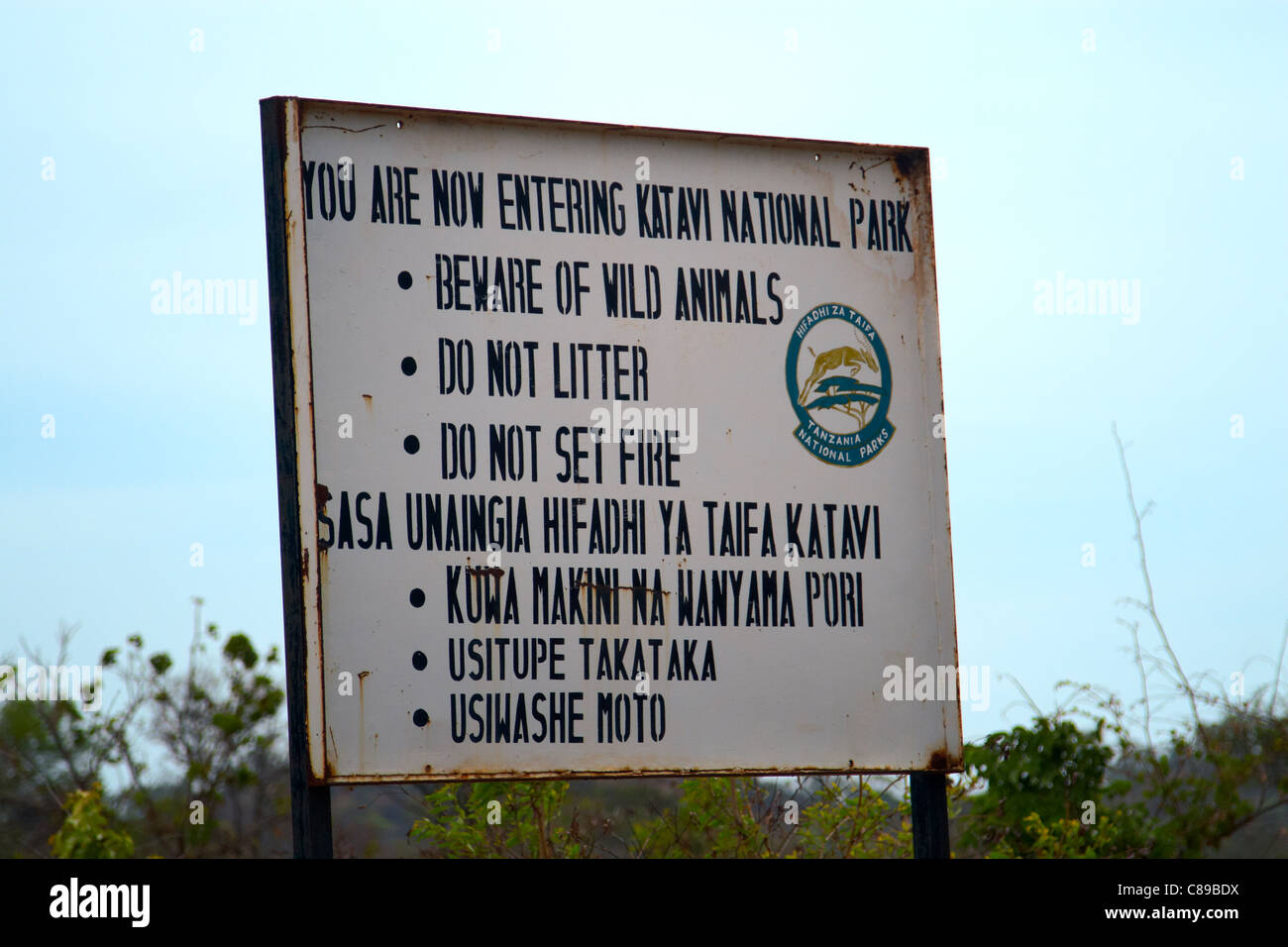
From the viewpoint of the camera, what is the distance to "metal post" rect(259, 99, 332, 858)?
451 centimetres

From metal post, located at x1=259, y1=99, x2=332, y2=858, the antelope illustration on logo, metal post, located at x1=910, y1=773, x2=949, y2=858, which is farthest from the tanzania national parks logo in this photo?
metal post, located at x1=259, y1=99, x2=332, y2=858

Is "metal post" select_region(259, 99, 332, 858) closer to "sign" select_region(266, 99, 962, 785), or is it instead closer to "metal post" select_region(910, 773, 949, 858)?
"sign" select_region(266, 99, 962, 785)

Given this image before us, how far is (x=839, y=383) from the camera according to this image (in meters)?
5.38

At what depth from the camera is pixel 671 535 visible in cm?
507

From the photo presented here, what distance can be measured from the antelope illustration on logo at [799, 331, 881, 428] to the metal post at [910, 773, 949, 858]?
4.39 feet

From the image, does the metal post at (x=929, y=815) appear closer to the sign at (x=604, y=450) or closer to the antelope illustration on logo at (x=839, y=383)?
the sign at (x=604, y=450)

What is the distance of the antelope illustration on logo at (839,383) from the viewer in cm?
534

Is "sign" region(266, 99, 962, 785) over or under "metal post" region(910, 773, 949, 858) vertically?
over

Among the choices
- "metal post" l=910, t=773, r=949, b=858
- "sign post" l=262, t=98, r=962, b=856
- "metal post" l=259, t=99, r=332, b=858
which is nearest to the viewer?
"metal post" l=259, t=99, r=332, b=858

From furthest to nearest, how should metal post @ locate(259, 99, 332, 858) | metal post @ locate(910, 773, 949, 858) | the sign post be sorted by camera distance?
metal post @ locate(910, 773, 949, 858) → the sign post → metal post @ locate(259, 99, 332, 858)

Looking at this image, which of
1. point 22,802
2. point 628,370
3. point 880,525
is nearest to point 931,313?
A: point 880,525

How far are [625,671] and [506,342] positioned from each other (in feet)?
3.92
